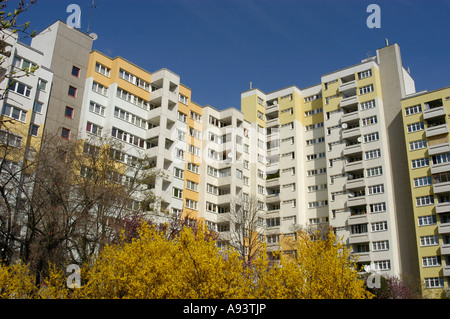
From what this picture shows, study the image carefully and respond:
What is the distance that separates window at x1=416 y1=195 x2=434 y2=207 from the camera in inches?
2195

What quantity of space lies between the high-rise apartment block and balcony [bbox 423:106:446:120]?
167 mm

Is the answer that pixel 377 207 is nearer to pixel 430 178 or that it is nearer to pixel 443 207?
pixel 430 178

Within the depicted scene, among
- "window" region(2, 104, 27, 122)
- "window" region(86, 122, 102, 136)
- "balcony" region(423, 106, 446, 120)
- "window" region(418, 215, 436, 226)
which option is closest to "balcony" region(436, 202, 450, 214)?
"window" region(418, 215, 436, 226)

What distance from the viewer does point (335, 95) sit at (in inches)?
2773

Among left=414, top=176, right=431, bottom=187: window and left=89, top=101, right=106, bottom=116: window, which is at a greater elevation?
left=89, top=101, right=106, bottom=116: window

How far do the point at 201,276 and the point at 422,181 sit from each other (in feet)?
158

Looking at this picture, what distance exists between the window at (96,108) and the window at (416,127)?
42.5 metres

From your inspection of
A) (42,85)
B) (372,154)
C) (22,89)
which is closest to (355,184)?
(372,154)

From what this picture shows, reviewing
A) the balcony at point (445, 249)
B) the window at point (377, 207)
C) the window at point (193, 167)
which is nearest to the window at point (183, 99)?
the window at point (193, 167)

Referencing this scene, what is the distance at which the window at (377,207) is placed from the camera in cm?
5912

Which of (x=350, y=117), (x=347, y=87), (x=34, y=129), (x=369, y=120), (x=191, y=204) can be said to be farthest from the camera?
(x=347, y=87)

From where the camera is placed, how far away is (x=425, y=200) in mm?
56156

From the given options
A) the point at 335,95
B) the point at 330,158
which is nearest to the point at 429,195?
the point at 330,158

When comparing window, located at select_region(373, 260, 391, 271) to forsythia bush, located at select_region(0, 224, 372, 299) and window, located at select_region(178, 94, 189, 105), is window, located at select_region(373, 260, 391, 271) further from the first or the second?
forsythia bush, located at select_region(0, 224, 372, 299)
